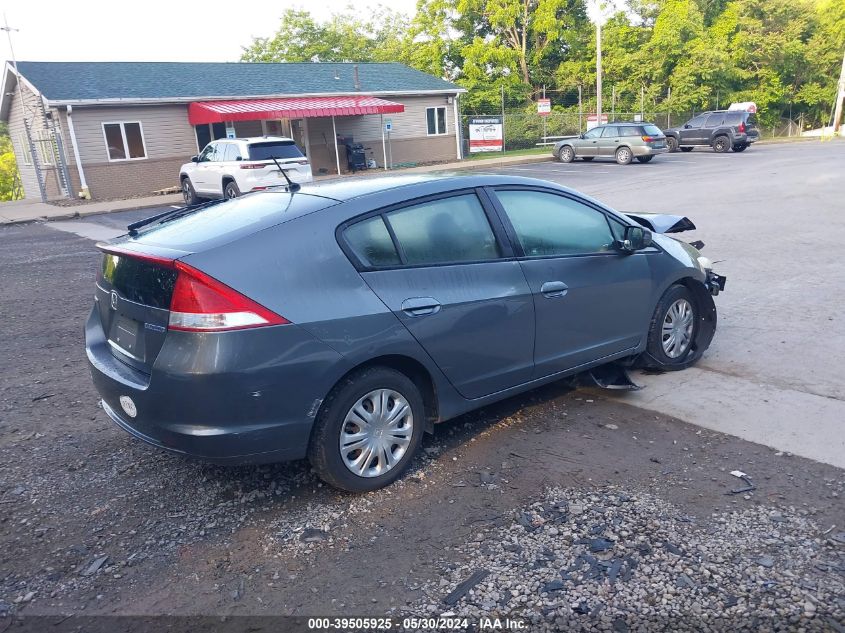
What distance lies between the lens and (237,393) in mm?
3199

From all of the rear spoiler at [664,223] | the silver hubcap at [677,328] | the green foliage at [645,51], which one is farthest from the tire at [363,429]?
the green foliage at [645,51]

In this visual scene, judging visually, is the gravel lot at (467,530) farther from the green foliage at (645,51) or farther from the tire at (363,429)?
the green foliage at (645,51)

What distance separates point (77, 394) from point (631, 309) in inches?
167

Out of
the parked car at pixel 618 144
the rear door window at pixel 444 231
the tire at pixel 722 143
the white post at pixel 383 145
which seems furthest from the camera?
the tire at pixel 722 143

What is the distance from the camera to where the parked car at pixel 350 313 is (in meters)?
3.25

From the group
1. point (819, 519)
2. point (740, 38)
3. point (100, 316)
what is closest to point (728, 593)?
point (819, 519)

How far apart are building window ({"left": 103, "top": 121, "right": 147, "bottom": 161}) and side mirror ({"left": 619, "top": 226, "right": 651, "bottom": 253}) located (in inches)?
895

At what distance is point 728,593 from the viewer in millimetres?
2805

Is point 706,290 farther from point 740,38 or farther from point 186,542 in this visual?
point 740,38

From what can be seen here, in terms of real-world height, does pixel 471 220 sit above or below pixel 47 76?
below

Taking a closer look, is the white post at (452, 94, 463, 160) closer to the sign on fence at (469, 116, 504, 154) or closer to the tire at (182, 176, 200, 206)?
Answer: the sign on fence at (469, 116, 504, 154)

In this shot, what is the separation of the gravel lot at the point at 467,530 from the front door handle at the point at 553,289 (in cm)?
85

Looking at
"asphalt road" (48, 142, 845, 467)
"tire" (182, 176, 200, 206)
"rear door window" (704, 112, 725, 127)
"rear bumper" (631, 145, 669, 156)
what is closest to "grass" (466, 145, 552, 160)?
"rear bumper" (631, 145, 669, 156)

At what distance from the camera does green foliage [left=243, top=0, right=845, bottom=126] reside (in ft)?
142
